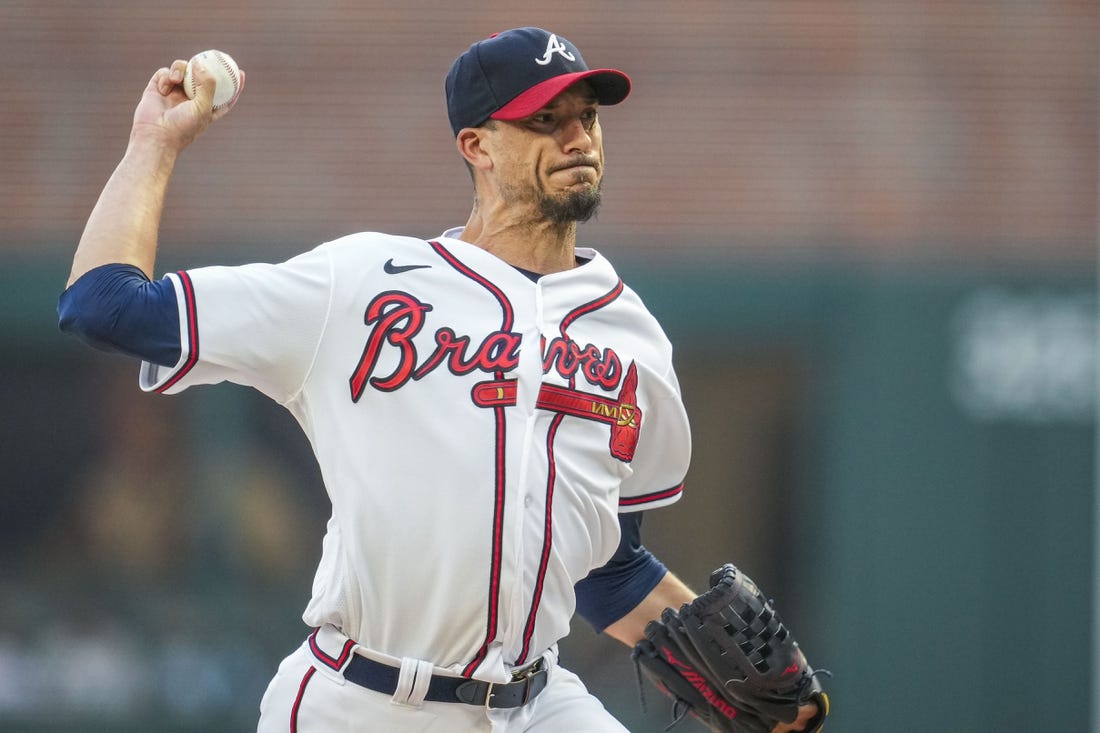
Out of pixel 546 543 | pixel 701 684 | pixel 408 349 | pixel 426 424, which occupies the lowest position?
pixel 701 684

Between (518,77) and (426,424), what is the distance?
2.41 feet

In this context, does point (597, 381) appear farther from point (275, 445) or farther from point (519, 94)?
point (275, 445)

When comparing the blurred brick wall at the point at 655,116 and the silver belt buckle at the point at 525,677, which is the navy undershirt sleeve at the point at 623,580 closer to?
the silver belt buckle at the point at 525,677

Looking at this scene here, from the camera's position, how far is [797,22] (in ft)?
32.4

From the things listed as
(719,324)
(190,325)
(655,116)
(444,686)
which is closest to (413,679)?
(444,686)

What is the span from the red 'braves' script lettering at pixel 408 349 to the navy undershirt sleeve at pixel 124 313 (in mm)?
356

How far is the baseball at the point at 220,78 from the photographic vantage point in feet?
9.66

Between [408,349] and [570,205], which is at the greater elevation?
[570,205]

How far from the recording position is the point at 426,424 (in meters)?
2.85

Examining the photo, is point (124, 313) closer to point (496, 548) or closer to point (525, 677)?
point (496, 548)

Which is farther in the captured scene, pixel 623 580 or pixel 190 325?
pixel 623 580

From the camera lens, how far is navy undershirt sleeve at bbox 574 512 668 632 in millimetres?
3373

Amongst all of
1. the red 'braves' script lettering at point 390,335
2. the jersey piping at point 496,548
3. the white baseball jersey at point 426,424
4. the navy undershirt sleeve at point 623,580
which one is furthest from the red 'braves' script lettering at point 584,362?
the navy undershirt sleeve at point 623,580

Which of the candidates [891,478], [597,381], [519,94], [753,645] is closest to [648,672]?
[753,645]
